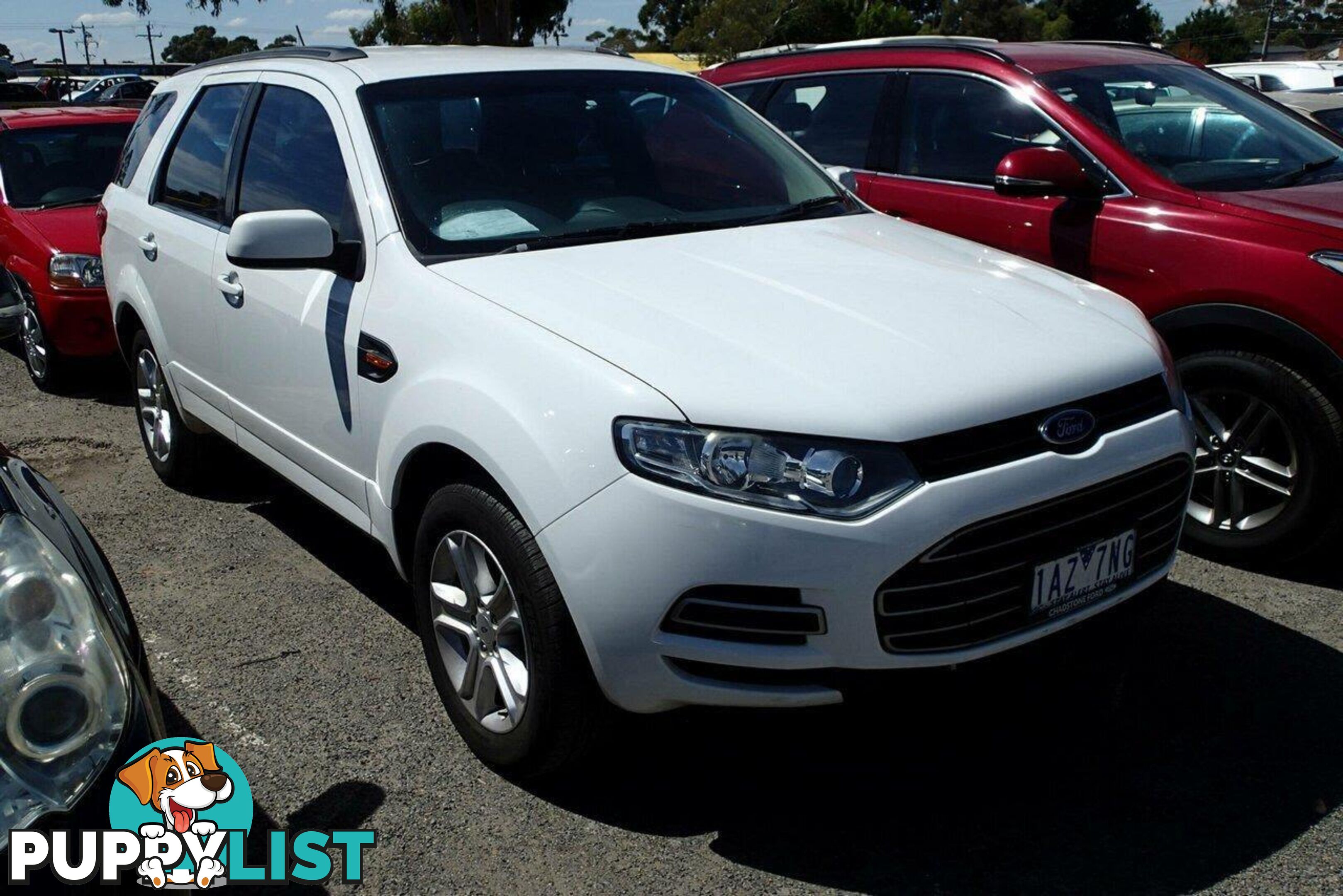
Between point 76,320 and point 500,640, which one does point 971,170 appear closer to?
point 500,640

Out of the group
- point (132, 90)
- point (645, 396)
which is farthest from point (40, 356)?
point (132, 90)

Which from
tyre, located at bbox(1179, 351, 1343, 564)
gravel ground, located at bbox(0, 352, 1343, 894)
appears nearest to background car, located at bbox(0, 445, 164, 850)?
gravel ground, located at bbox(0, 352, 1343, 894)

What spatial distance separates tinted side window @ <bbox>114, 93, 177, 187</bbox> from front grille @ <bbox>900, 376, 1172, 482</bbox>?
378 cm

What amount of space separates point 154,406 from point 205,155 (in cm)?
129

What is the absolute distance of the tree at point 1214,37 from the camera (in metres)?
67.3

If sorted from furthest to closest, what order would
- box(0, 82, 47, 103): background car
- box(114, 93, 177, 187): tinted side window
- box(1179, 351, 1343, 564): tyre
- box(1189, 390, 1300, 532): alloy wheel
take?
box(0, 82, 47, 103): background car < box(114, 93, 177, 187): tinted side window < box(1189, 390, 1300, 532): alloy wheel < box(1179, 351, 1343, 564): tyre

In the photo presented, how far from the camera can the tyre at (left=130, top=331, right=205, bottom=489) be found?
5.12 metres

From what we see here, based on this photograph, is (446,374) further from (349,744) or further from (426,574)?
(349,744)

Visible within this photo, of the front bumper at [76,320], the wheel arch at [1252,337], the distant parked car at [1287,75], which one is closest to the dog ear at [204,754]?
the wheel arch at [1252,337]

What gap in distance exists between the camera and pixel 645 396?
2557 mm

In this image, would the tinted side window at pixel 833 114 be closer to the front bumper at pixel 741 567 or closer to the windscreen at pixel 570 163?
the windscreen at pixel 570 163

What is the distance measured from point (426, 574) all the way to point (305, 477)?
0.88m

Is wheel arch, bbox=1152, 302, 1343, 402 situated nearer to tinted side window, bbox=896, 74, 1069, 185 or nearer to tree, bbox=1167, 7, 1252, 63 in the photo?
tinted side window, bbox=896, 74, 1069, 185

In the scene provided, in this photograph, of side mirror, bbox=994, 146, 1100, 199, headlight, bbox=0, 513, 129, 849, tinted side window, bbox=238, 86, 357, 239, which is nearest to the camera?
headlight, bbox=0, 513, 129, 849
